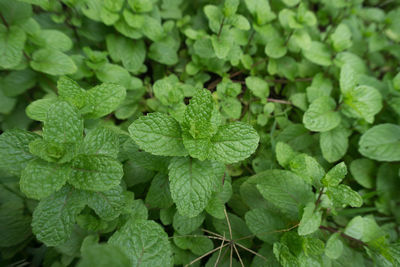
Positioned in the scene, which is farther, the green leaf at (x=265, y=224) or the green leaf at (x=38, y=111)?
the green leaf at (x=265, y=224)

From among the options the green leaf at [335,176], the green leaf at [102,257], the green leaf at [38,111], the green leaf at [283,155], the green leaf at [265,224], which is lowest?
the green leaf at [265,224]

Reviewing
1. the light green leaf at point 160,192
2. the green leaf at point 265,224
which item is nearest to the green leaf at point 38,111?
the light green leaf at point 160,192

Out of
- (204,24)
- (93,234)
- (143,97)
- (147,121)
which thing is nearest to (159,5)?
(204,24)

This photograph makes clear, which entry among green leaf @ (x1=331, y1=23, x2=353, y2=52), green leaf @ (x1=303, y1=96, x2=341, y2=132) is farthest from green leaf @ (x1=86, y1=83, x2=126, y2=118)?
green leaf @ (x1=331, y1=23, x2=353, y2=52)

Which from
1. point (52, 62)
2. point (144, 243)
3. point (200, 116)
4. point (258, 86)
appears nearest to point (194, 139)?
point (200, 116)

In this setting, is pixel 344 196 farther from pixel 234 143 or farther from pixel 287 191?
pixel 234 143

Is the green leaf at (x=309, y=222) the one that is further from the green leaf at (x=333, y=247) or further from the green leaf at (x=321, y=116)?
the green leaf at (x=321, y=116)

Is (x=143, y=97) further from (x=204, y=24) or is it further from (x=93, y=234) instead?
(x=93, y=234)
